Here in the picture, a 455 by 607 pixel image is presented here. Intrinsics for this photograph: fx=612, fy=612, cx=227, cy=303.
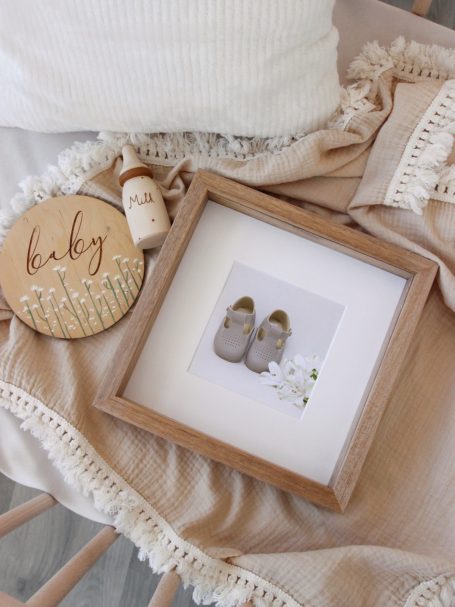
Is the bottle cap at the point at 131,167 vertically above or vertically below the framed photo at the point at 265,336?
above

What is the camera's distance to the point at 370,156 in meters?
0.82

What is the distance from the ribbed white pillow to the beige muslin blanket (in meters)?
0.05

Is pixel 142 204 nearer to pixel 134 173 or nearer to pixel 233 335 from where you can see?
pixel 134 173

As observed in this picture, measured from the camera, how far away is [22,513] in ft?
2.50

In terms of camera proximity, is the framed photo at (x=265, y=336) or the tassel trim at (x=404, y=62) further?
the tassel trim at (x=404, y=62)

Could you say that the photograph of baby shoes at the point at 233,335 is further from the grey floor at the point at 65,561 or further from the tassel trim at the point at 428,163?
the grey floor at the point at 65,561

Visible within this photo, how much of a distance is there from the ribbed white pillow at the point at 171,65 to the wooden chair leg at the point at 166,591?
0.57 m

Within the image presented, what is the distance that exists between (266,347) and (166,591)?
314 millimetres

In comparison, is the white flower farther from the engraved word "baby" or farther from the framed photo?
the engraved word "baby"

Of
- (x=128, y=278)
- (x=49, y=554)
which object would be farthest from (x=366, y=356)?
(x=49, y=554)

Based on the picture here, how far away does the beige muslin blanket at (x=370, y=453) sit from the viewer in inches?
29.7

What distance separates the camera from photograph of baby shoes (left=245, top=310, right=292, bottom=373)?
31.0 inches

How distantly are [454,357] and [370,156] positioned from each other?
29 centimetres

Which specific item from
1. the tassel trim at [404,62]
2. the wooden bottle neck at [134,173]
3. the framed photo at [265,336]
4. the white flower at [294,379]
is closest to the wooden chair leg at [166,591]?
the framed photo at [265,336]
